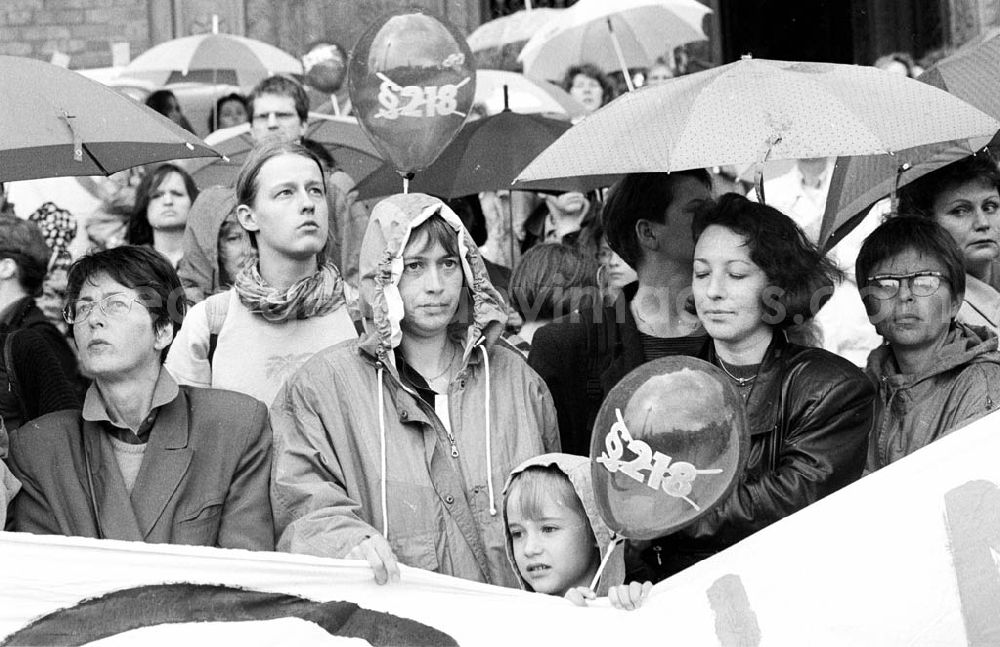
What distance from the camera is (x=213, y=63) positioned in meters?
9.60

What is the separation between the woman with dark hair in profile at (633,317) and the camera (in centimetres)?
465

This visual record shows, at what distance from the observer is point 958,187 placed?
5.25 metres

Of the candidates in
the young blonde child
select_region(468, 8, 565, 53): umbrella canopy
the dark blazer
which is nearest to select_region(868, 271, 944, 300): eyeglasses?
the young blonde child

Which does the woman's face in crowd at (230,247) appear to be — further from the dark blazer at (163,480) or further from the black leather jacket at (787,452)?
the black leather jacket at (787,452)

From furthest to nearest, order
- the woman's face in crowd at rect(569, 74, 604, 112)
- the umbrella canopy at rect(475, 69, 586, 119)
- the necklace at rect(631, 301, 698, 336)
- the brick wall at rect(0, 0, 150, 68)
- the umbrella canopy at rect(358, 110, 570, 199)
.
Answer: the brick wall at rect(0, 0, 150, 68) → the woman's face in crowd at rect(569, 74, 604, 112) → the umbrella canopy at rect(475, 69, 586, 119) → the umbrella canopy at rect(358, 110, 570, 199) → the necklace at rect(631, 301, 698, 336)

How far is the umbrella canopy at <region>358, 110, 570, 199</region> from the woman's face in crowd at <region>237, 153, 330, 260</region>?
140cm

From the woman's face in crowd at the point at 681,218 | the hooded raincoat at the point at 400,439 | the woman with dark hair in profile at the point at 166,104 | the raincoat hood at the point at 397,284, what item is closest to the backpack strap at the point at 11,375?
the hooded raincoat at the point at 400,439

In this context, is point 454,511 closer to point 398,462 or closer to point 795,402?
point 398,462

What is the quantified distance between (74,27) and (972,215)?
9744 millimetres

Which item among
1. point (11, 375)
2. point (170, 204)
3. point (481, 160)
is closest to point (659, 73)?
point (481, 160)

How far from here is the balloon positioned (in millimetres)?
Answer: 5453

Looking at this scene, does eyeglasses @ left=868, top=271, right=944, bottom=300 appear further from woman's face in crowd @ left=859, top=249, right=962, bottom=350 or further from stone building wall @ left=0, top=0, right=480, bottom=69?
stone building wall @ left=0, top=0, right=480, bottom=69

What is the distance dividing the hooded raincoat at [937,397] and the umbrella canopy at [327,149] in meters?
3.46

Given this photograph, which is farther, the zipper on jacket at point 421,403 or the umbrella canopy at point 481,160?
the umbrella canopy at point 481,160
